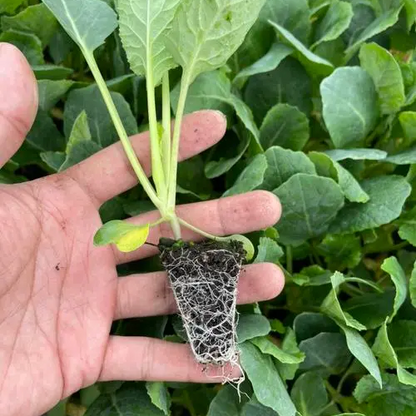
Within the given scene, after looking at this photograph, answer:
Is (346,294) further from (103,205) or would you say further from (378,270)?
(103,205)

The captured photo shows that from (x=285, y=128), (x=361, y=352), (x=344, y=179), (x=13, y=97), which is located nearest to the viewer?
(x=13, y=97)

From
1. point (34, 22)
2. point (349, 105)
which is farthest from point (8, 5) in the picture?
point (349, 105)

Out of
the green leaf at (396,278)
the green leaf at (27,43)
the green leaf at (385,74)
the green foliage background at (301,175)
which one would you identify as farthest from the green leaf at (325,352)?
the green leaf at (27,43)

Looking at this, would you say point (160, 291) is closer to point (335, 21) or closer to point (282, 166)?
point (282, 166)

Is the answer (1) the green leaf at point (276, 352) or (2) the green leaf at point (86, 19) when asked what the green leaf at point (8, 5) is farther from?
(1) the green leaf at point (276, 352)

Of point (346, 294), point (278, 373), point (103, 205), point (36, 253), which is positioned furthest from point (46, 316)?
point (346, 294)

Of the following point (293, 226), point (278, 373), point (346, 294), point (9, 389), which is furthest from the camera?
point (346, 294)

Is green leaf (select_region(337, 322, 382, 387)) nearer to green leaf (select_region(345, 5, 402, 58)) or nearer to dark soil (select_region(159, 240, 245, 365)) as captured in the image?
dark soil (select_region(159, 240, 245, 365))
